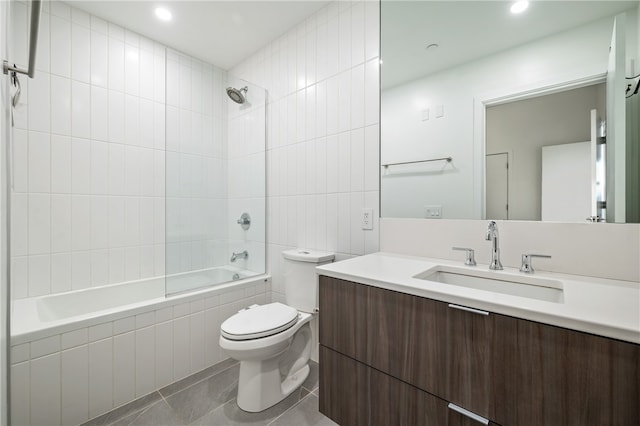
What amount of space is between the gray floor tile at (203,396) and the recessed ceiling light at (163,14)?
249 centimetres

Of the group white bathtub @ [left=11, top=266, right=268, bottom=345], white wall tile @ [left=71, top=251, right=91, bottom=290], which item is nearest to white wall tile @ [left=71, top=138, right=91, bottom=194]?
white wall tile @ [left=71, top=251, right=91, bottom=290]

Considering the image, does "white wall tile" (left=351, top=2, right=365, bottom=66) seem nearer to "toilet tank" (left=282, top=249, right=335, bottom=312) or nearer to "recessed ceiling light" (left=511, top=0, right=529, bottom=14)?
"recessed ceiling light" (left=511, top=0, right=529, bottom=14)

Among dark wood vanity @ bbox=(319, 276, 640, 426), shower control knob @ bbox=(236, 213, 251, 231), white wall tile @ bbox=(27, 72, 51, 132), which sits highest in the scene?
white wall tile @ bbox=(27, 72, 51, 132)

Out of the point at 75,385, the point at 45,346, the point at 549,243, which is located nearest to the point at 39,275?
the point at 45,346

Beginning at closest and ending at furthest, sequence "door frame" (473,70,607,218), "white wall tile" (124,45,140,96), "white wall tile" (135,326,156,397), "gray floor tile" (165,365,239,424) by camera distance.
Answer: "door frame" (473,70,607,218)
"gray floor tile" (165,365,239,424)
"white wall tile" (135,326,156,397)
"white wall tile" (124,45,140,96)

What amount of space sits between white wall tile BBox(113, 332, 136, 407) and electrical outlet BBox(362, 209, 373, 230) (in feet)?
4.84

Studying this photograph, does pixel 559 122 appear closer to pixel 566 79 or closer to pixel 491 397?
pixel 566 79

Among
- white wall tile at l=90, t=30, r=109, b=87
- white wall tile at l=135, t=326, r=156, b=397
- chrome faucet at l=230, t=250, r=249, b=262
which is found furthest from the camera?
chrome faucet at l=230, t=250, r=249, b=262

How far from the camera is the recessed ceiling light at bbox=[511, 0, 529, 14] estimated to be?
1119mm

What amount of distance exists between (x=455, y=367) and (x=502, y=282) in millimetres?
433

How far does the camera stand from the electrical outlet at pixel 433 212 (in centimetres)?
136

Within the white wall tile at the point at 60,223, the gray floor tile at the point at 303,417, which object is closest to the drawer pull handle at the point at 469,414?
the gray floor tile at the point at 303,417

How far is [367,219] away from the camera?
160 cm

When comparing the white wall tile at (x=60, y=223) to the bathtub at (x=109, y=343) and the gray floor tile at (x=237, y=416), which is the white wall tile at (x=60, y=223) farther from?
the gray floor tile at (x=237, y=416)
